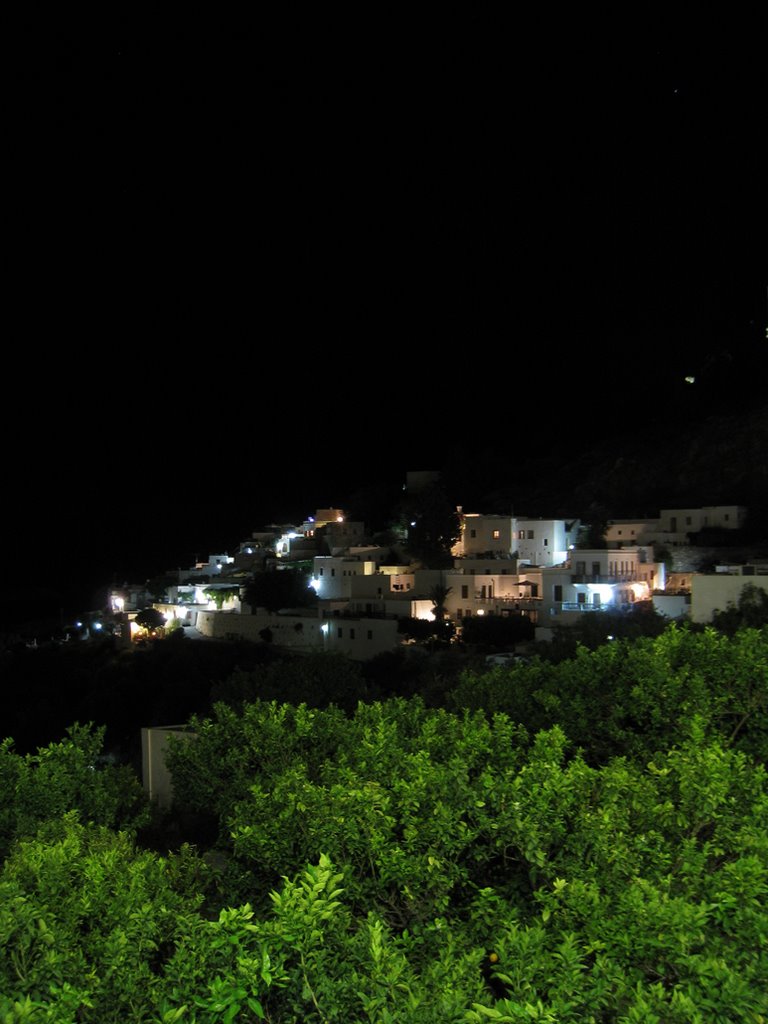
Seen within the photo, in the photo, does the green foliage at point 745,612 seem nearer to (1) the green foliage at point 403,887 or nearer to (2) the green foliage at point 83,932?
(1) the green foliage at point 403,887

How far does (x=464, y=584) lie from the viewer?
1270 inches

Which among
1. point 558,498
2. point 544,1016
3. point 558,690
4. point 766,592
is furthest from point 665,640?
point 558,498

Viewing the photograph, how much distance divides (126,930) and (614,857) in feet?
8.40

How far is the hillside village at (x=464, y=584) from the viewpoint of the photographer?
96.5 feet

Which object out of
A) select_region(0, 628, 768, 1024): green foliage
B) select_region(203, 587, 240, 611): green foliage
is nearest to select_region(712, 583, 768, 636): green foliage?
select_region(0, 628, 768, 1024): green foliage

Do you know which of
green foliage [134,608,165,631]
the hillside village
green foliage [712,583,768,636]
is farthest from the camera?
green foliage [134,608,165,631]

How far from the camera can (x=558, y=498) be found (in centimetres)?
4391

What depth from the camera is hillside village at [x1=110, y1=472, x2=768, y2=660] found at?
96.5 feet

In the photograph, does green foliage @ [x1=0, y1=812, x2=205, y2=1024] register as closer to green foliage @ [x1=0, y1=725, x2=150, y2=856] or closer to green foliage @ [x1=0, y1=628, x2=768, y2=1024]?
green foliage @ [x1=0, y1=628, x2=768, y2=1024]

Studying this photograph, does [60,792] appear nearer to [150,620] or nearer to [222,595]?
[222,595]

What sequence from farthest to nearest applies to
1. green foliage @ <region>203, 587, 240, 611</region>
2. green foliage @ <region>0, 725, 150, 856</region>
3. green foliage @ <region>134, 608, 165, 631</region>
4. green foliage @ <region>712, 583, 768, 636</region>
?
green foliage @ <region>134, 608, 165, 631</region>
green foliage @ <region>203, 587, 240, 611</region>
green foliage @ <region>712, 583, 768, 636</region>
green foliage @ <region>0, 725, 150, 856</region>

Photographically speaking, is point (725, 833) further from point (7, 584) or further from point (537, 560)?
point (7, 584)

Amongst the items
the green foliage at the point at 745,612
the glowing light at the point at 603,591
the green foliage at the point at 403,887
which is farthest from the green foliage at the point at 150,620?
the green foliage at the point at 403,887

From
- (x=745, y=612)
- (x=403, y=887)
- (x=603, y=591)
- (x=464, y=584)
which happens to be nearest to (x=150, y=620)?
(x=464, y=584)
